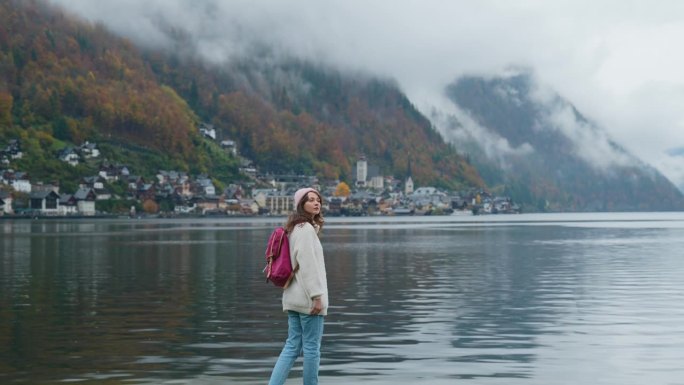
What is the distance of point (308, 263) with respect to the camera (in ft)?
45.0

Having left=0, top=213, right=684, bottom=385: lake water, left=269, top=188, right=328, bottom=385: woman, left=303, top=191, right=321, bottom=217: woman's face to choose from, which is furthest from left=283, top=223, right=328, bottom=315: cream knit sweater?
left=0, top=213, right=684, bottom=385: lake water

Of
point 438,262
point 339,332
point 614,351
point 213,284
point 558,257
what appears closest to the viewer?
point 614,351

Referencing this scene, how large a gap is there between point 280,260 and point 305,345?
1.23m

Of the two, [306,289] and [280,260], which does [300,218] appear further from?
[306,289]

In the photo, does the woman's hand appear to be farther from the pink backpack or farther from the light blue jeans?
the pink backpack

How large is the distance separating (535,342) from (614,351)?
1846 mm

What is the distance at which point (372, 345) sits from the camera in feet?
69.4

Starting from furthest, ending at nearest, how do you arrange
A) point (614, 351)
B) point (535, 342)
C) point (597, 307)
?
point (597, 307)
point (535, 342)
point (614, 351)

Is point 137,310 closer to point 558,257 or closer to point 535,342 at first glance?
point 535,342

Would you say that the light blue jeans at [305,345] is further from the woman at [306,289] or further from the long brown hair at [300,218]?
the long brown hair at [300,218]

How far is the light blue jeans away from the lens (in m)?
14.0

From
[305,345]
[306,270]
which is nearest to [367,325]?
[305,345]

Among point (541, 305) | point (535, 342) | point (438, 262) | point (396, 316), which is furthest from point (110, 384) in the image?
point (438, 262)

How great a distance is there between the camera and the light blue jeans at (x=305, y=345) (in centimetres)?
1398
